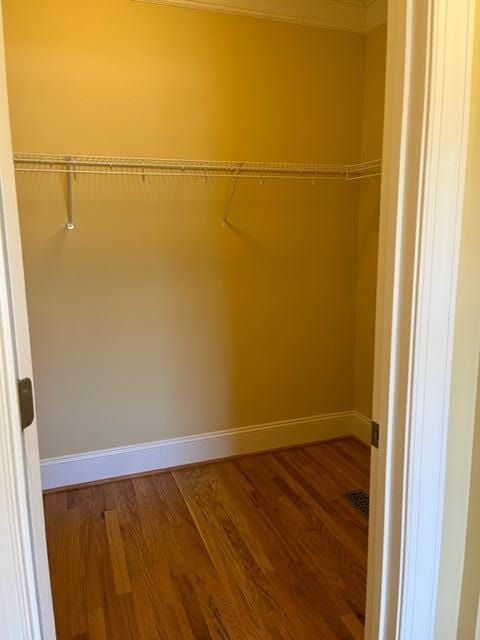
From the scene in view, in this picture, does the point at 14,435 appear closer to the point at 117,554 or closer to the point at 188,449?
the point at 117,554

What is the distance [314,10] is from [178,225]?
1.47 metres

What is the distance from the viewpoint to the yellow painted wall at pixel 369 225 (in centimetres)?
278

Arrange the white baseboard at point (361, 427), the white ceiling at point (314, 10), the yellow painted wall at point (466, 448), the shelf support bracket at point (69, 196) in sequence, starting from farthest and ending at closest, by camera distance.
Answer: the white baseboard at point (361, 427), the white ceiling at point (314, 10), the shelf support bracket at point (69, 196), the yellow painted wall at point (466, 448)

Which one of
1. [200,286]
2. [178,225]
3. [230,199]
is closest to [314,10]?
[230,199]

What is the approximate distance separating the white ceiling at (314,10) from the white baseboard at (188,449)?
94.3 inches

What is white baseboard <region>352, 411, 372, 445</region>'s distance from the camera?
3104 millimetres

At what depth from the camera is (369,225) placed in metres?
2.95

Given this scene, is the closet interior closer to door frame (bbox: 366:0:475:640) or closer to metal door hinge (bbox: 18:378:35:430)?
door frame (bbox: 366:0:475:640)

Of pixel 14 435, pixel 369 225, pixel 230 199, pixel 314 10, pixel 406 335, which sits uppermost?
pixel 314 10

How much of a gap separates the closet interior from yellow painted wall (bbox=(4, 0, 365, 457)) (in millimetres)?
11

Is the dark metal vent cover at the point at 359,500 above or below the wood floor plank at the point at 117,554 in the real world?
above

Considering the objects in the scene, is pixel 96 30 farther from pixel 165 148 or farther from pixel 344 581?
pixel 344 581

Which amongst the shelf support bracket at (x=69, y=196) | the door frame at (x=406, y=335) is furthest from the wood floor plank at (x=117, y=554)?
the shelf support bracket at (x=69, y=196)

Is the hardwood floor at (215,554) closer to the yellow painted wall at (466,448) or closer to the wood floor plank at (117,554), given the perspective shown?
the wood floor plank at (117,554)
